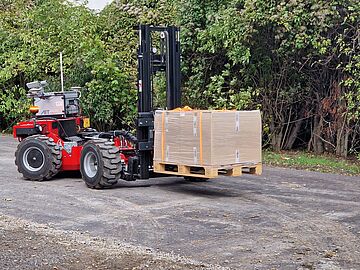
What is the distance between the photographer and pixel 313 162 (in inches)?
598

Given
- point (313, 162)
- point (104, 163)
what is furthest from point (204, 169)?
point (313, 162)

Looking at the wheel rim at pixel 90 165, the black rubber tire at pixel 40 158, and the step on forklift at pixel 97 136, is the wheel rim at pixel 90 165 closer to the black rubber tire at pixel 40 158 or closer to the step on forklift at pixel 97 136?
the step on forklift at pixel 97 136

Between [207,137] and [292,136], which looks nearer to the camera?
[207,137]

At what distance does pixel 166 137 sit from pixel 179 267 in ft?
13.9

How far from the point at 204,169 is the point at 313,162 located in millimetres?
5118

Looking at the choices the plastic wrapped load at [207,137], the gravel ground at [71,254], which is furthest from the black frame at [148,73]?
the gravel ground at [71,254]

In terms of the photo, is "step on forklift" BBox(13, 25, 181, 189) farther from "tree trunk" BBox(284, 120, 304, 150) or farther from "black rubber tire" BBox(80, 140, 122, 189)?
"tree trunk" BBox(284, 120, 304, 150)

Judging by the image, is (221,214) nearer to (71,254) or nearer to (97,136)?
(71,254)

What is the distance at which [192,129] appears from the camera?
10773 mm

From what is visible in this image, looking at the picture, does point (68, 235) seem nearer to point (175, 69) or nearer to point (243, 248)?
point (243, 248)

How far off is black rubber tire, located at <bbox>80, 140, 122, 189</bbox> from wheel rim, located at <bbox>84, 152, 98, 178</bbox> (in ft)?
0.09

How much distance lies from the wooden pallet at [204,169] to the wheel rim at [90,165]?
1.20 metres

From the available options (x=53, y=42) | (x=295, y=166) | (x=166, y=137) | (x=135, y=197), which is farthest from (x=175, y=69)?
(x=53, y=42)

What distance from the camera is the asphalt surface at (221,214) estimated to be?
7.81m
